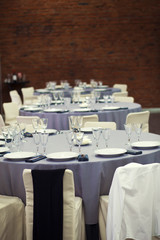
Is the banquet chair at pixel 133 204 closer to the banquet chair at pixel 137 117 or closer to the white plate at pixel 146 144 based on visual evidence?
the white plate at pixel 146 144

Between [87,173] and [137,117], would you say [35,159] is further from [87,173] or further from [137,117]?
[137,117]

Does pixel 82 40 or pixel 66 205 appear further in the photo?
pixel 82 40

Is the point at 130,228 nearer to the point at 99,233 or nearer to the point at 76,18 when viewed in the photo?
the point at 99,233

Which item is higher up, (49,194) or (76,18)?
(76,18)

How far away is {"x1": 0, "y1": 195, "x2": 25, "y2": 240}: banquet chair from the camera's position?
3602mm

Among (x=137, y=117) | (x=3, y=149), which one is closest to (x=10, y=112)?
(x=137, y=117)

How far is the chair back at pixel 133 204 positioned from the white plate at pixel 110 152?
1.85 ft

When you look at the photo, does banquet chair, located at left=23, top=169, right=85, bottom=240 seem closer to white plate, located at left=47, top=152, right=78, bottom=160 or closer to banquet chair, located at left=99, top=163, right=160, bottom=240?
banquet chair, located at left=99, top=163, right=160, bottom=240

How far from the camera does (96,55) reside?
14.0m

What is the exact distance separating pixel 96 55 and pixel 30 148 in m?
9.94

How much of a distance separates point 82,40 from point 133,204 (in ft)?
36.1

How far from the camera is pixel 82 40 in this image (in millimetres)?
13914

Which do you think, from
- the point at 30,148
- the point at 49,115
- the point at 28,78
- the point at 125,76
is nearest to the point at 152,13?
the point at 125,76

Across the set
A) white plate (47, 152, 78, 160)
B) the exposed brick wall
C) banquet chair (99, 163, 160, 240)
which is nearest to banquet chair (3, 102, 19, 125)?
white plate (47, 152, 78, 160)
